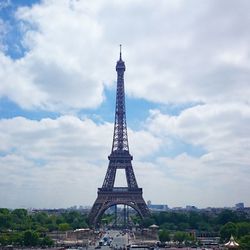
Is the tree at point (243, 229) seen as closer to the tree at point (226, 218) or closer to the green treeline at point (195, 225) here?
the green treeline at point (195, 225)

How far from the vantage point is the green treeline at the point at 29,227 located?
62.8 metres

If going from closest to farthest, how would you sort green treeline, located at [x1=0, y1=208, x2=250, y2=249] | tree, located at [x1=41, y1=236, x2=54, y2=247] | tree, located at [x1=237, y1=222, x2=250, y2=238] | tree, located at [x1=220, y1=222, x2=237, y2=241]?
1. tree, located at [x1=41, y1=236, x2=54, y2=247]
2. green treeline, located at [x1=0, y1=208, x2=250, y2=249]
3. tree, located at [x1=237, y1=222, x2=250, y2=238]
4. tree, located at [x1=220, y1=222, x2=237, y2=241]

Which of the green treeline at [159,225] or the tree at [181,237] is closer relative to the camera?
the green treeline at [159,225]

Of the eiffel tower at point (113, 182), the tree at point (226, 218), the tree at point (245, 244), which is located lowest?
the tree at point (245, 244)

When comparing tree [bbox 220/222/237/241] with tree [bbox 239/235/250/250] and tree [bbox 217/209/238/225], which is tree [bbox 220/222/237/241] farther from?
tree [bbox 217/209/238/225]

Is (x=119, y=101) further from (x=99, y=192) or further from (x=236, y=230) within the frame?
(x=236, y=230)

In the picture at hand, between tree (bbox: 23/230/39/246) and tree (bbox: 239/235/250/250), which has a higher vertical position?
tree (bbox: 23/230/39/246)

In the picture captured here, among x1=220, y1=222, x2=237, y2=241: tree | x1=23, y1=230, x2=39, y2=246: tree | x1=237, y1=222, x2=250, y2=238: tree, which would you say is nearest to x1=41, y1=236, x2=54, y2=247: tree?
x1=23, y1=230, x2=39, y2=246: tree

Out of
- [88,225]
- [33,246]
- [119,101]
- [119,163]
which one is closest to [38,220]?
[88,225]

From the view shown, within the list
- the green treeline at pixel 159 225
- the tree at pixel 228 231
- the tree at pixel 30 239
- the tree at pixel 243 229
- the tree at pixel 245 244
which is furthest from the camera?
the tree at pixel 228 231

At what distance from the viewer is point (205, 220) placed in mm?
95188

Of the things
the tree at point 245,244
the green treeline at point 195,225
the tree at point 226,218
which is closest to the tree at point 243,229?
the green treeline at point 195,225

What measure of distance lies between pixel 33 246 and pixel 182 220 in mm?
38708

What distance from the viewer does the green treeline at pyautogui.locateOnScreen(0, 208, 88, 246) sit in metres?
62.8
